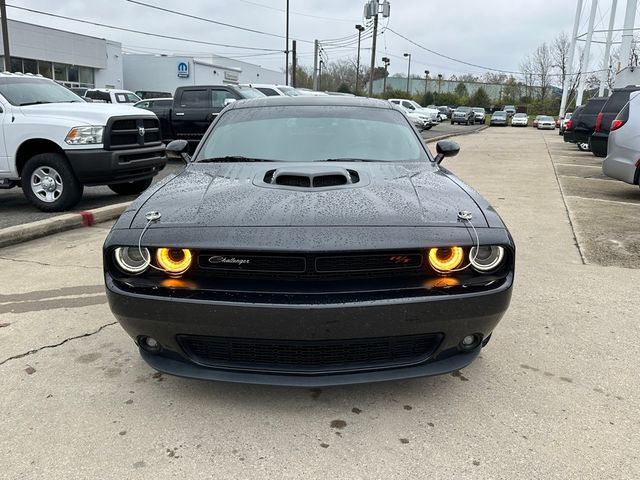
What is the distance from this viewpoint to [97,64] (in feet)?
129

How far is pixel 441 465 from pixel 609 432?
864 millimetres

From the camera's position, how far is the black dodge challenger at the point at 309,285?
229cm

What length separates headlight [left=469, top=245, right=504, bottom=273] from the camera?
2461 mm

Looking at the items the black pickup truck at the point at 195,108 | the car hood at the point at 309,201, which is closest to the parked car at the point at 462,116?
the black pickup truck at the point at 195,108

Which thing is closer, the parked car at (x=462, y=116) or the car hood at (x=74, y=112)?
the car hood at (x=74, y=112)

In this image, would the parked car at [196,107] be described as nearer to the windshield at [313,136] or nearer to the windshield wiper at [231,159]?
the windshield at [313,136]

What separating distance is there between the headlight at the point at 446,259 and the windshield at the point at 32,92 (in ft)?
22.1

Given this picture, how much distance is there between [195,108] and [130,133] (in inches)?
223

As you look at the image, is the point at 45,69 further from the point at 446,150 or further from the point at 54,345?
the point at 446,150

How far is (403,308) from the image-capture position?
2.29 m

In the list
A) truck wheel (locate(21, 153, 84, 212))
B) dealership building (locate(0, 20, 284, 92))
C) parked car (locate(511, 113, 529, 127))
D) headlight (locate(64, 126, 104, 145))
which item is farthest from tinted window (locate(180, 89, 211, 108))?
parked car (locate(511, 113, 529, 127))

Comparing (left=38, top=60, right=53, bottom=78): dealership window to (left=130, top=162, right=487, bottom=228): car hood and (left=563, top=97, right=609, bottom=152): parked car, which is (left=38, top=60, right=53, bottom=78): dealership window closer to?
(left=563, top=97, right=609, bottom=152): parked car

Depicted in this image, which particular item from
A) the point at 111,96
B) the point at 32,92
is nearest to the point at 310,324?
the point at 32,92

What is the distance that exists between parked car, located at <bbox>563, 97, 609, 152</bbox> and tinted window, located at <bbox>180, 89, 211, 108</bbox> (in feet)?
38.8
